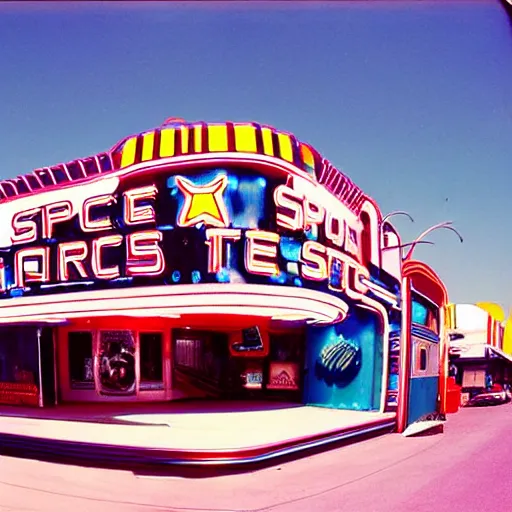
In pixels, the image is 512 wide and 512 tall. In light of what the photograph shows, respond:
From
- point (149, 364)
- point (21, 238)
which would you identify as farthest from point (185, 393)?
point (21, 238)

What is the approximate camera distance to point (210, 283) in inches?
469

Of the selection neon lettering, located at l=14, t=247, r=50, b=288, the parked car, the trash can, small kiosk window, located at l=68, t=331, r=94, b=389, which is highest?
neon lettering, located at l=14, t=247, r=50, b=288

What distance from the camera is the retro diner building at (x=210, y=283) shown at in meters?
12.0

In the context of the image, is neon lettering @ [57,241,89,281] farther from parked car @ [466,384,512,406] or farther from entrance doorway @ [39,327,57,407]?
parked car @ [466,384,512,406]

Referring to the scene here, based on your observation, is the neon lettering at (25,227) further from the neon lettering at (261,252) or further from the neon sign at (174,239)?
the neon lettering at (261,252)

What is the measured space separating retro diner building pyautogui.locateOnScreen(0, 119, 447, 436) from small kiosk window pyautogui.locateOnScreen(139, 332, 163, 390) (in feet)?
0.13

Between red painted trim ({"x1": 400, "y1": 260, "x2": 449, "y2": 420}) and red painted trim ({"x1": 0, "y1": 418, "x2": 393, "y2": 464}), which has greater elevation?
red painted trim ({"x1": 400, "y1": 260, "x2": 449, "y2": 420})

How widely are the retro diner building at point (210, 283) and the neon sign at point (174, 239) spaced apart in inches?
1.3

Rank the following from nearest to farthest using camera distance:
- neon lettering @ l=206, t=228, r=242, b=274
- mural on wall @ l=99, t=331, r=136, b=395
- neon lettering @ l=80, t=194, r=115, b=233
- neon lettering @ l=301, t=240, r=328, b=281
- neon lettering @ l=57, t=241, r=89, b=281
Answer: neon lettering @ l=206, t=228, r=242, b=274, neon lettering @ l=301, t=240, r=328, b=281, neon lettering @ l=80, t=194, r=115, b=233, neon lettering @ l=57, t=241, r=89, b=281, mural on wall @ l=99, t=331, r=136, b=395

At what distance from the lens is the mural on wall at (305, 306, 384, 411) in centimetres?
1472

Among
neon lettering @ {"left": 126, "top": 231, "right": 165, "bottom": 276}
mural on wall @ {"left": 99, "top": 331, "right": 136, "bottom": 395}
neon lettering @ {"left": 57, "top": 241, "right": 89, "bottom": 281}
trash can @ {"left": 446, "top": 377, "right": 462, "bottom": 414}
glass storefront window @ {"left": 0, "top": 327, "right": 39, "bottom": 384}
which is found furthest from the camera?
trash can @ {"left": 446, "top": 377, "right": 462, "bottom": 414}

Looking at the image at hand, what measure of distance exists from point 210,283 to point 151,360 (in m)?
4.99

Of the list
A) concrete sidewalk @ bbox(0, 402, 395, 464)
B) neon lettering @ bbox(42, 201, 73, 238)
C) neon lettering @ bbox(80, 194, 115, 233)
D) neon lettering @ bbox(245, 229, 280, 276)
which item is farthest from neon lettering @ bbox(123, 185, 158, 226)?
concrete sidewalk @ bbox(0, 402, 395, 464)

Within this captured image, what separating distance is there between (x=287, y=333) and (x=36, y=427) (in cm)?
723
